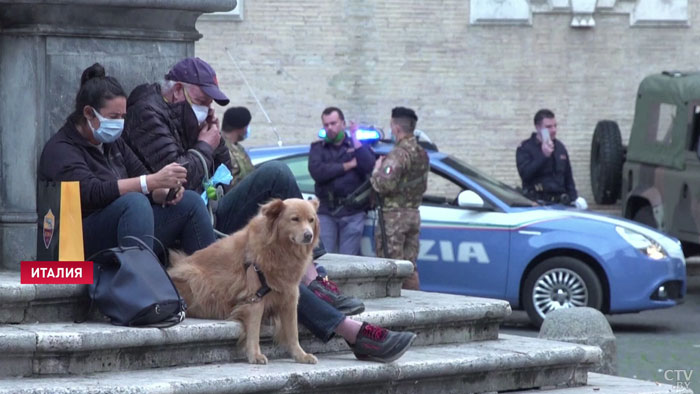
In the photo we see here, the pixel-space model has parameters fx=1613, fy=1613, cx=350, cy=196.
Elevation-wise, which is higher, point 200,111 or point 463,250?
point 200,111

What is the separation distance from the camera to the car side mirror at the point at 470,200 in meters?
14.0

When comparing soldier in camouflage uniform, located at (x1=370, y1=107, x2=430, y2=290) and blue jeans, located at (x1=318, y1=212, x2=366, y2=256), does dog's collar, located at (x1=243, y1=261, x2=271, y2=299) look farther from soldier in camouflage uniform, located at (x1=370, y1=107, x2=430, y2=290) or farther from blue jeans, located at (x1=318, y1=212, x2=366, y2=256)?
blue jeans, located at (x1=318, y1=212, x2=366, y2=256)

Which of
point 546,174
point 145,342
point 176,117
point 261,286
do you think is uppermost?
point 176,117

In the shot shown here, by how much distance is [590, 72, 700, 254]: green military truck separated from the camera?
16.8 m

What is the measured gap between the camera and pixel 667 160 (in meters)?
17.5

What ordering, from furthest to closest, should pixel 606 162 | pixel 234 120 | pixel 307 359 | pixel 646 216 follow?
pixel 606 162, pixel 646 216, pixel 234 120, pixel 307 359

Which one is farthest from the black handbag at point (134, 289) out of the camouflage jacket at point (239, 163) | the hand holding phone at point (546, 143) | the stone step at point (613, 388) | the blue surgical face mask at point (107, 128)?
the hand holding phone at point (546, 143)

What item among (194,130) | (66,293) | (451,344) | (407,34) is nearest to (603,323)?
→ (451,344)

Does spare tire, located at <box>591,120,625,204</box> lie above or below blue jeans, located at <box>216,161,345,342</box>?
below

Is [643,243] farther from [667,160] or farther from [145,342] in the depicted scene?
[145,342]

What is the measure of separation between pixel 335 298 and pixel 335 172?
597cm

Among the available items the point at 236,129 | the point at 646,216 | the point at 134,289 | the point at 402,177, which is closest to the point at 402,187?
the point at 402,177

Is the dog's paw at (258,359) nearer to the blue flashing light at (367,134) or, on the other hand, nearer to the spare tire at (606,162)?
the blue flashing light at (367,134)

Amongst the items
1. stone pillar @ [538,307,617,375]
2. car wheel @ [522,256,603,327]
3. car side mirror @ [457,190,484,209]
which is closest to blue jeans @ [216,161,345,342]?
A: stone pillar @ [538,307,617,375]
